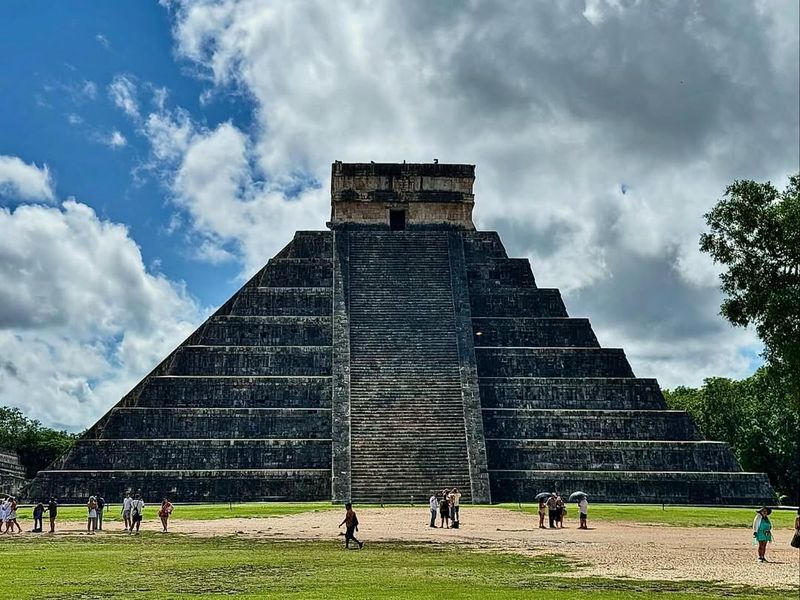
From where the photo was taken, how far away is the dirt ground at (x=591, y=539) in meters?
12.9

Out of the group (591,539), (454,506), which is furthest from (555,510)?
(591,539)

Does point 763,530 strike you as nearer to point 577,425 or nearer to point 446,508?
point 446,508

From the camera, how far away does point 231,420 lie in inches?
1232

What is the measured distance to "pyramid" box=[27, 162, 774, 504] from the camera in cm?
2941

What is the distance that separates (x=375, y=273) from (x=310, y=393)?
7.77 metres

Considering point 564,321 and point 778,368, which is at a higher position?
point 564,321

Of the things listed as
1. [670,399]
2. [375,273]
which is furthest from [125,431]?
[670,399]

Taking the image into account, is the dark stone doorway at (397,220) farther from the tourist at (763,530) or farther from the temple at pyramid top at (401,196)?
the tourist at (763,530)

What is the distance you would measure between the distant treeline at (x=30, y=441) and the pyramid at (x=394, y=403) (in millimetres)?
31238

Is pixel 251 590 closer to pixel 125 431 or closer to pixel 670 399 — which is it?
pixel 125 431

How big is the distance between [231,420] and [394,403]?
5.66 meters

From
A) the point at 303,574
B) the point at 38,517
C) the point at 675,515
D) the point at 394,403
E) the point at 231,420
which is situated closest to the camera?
the point at 303,574

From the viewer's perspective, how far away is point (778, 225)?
770 inches

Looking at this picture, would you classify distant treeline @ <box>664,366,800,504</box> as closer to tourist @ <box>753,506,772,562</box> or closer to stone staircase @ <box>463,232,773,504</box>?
stone staircase @ <box>463,232,773,504</box>
